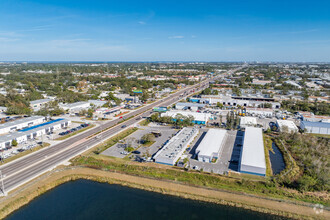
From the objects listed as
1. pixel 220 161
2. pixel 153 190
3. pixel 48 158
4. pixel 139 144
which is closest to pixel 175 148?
pixel 220 161

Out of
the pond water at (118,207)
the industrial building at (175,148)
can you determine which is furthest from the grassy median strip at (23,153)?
the industrial building at (175,148)

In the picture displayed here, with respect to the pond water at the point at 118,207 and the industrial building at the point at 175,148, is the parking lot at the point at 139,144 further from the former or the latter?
the pond water at the point at 118,207

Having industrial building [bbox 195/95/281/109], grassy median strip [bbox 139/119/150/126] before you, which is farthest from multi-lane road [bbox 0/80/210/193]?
industrial building [bbox 195/95/281/109]

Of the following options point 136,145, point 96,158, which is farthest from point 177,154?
point 96,158

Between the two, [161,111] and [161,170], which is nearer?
[161,170]

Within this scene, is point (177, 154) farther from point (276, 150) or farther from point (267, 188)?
point (276, 150)

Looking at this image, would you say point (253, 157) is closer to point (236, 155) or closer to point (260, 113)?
point (236, 155)
